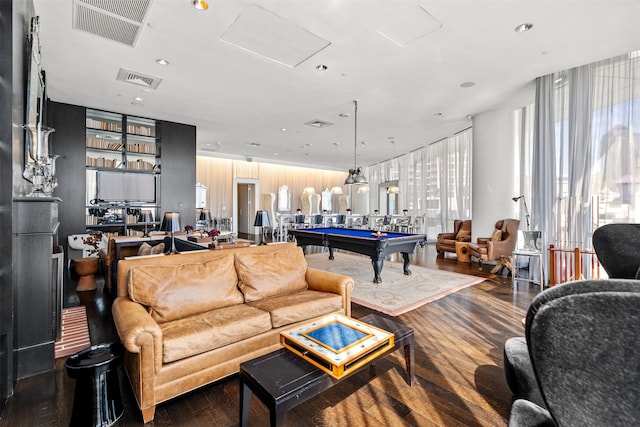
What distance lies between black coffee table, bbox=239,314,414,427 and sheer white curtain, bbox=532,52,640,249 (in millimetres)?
4400

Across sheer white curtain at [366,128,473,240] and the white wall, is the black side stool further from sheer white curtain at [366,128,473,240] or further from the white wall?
sheer white curtain at [366,128,473,240]

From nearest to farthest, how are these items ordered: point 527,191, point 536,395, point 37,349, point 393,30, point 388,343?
point 536,395 → point 388,343 → point 37,349 → point 393,30 → point 527,191

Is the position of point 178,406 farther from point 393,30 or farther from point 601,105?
point 601,105

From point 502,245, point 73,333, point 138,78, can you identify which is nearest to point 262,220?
point 73,333

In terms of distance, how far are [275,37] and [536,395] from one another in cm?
413

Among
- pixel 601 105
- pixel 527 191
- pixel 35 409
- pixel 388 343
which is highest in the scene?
pixel 601 105

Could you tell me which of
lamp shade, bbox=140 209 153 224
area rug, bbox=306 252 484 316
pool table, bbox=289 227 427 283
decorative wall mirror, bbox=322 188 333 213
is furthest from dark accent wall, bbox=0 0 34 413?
decorative wall mirror, bbox=322 188 333 213

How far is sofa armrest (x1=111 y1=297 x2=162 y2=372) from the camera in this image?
177 centimetres

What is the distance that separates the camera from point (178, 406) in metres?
1.99

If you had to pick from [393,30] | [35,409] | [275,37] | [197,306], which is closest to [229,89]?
[275,37]

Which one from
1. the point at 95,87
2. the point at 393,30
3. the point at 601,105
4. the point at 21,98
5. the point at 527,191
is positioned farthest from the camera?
the point at 527,191

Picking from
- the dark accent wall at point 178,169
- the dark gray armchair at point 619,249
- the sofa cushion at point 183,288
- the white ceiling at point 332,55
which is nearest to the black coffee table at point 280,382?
the sofa cushion at point 183,288

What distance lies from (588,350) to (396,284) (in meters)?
4.49

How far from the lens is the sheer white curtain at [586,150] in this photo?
13.0ft
